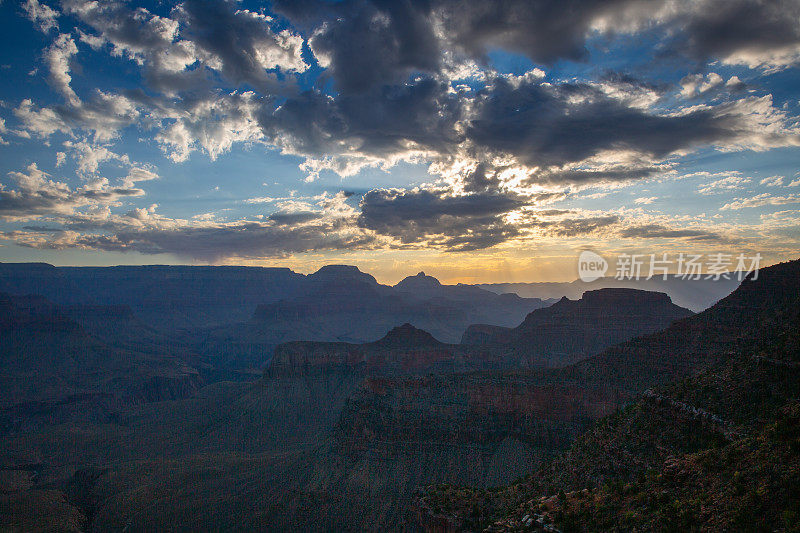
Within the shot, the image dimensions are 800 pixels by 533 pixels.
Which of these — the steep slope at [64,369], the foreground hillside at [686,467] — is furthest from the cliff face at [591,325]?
the steep slope at [64,369]

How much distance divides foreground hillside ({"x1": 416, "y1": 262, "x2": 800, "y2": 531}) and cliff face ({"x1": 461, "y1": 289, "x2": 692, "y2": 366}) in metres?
64.7

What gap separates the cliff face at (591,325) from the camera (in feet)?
323

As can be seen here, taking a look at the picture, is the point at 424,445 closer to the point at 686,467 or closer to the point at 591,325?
the point at 686,467

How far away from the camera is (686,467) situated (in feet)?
55.4

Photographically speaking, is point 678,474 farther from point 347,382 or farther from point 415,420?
point 347,382

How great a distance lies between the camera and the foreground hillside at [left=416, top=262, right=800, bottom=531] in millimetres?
13297

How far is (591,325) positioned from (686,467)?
96.7 meters

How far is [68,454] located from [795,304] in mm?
118606

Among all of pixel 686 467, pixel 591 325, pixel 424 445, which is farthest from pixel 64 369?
pixel 686 467

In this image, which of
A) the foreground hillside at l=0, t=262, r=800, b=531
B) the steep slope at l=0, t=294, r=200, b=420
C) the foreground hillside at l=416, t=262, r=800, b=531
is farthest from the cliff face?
the steep slope at l=0, t=294, r=200, b=420

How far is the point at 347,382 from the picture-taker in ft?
366

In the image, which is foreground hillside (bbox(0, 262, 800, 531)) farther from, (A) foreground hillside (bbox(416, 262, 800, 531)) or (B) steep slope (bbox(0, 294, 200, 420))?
(B) steep slope (bbox(0, 294, 200, 420))

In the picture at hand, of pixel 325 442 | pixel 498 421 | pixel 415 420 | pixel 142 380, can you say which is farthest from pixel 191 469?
pixel 142 380

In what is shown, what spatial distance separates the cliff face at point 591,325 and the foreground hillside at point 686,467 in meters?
64.7
